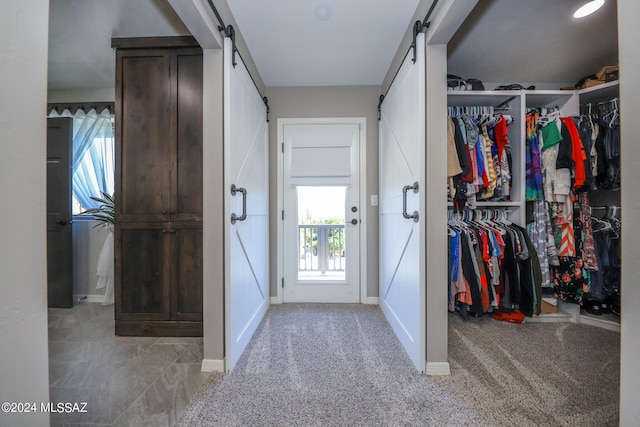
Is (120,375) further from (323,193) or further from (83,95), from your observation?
(83,95)

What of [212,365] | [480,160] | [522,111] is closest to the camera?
[212,365]

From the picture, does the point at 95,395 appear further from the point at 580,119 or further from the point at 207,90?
the point at 580,119

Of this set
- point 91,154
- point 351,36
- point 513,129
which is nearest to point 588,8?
point 513,129

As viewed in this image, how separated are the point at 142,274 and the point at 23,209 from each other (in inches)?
71.6

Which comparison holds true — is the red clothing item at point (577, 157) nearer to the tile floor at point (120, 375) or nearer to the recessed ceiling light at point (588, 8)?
the recessed ceiling light at point (588, 8)

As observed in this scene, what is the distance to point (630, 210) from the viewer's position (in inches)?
24.5

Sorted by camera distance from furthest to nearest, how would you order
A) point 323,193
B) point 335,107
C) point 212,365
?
point 323,193 < point 335,107 < point 212,365

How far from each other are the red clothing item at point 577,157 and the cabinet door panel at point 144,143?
3.38 meters

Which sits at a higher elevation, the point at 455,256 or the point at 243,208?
the point at 243,208

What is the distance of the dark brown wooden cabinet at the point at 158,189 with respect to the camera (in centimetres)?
204

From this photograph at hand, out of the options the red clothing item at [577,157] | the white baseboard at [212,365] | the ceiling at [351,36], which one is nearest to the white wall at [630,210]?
the ceiling at [351,36]

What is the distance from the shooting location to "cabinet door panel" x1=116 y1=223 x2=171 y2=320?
2057mm

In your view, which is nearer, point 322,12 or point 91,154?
point 322,12

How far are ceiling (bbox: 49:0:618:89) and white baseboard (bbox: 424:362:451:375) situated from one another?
2353 mm
